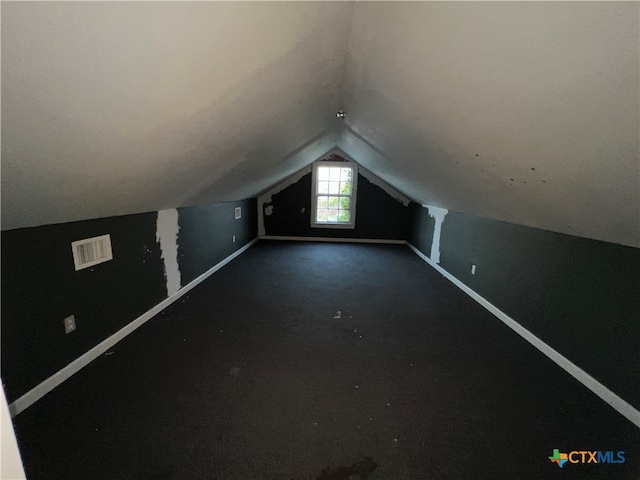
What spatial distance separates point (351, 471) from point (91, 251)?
217cm

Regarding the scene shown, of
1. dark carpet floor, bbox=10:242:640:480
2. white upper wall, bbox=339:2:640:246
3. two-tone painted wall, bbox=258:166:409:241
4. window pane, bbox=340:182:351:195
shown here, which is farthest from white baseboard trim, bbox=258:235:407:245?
white upper wall, bbox=339:2:640:246

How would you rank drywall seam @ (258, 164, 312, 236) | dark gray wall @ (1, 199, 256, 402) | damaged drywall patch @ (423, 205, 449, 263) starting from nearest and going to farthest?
dark gray wall @ (1, 199, 256, 402), damaged drywall patch @ (423, 205, 449, 263), drywall seam @ (258, 164, 312, 236)

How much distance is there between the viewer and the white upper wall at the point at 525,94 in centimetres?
85

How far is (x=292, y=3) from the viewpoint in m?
1.11

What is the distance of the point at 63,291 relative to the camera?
6.28 feet

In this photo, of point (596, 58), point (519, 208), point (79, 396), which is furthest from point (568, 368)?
point (79, 396)

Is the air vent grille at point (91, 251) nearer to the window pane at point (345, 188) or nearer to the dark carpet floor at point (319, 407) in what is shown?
the dark carpet floor at point (319, 407)

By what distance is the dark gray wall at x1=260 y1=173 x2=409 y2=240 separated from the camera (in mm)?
6520

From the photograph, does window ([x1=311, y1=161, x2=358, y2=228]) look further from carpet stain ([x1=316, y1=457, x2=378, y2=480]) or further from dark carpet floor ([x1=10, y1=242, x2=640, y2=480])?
carpet stain ([x1=316, y1=457, x2=378, y2=480])

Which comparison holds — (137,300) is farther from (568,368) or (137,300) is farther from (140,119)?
(568,368)

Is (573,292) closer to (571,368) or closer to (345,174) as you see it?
(571,368)

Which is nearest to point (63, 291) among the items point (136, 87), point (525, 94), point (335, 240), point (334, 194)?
point (136, 87)

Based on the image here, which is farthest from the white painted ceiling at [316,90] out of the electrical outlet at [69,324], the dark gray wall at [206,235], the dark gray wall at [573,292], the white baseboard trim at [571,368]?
the dark gray wall at [206,235]

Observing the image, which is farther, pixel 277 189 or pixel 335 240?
pixel 335 240
